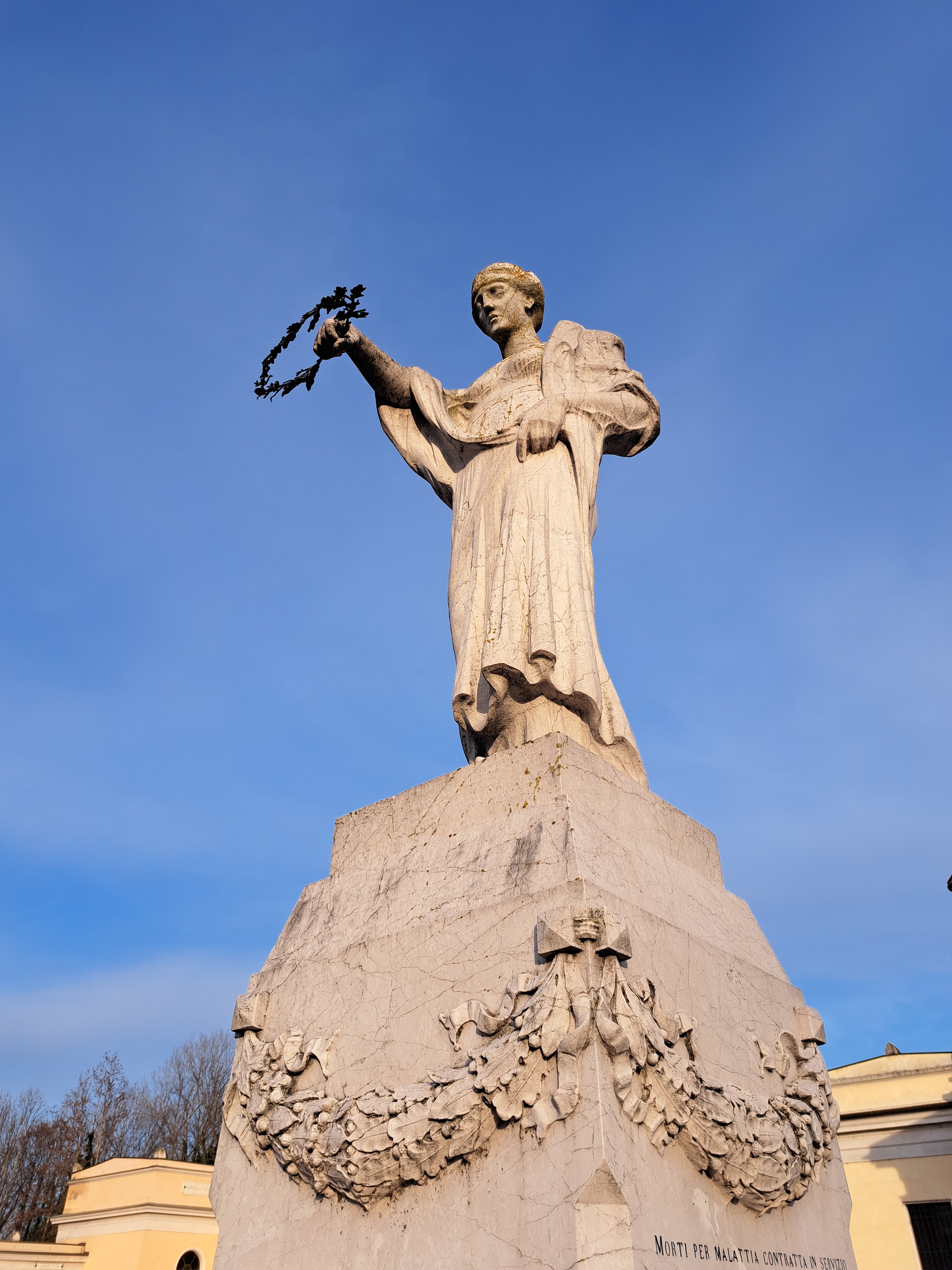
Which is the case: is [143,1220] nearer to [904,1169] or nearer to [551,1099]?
[904,1169]

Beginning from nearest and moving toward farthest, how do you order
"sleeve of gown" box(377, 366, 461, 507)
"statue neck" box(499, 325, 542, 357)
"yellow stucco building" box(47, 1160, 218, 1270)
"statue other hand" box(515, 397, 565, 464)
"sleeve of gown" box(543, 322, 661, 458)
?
"statue other hand" box(515, 397, 565, 464) < "sleeve of gown" box(543, 322, 661, 458) < "sleeve of gown" box(377, 366, 461, 507) < "statue neck" box(499, 325, 542, 357) < "yellow stucco building" box(47, 1160, 218, 1270)

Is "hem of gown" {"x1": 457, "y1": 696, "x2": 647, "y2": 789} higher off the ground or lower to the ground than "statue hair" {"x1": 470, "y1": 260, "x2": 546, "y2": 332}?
lower

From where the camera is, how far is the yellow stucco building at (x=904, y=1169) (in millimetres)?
18922

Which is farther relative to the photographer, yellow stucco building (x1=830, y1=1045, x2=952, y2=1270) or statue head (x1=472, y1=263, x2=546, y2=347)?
yellow stucco building (x1=830, y1=1045, x2=952, y2=1270)

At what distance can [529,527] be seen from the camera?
19.6 ft

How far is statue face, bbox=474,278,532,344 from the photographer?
295 inches

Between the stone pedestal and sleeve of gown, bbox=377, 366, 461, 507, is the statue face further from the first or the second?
the stone pedestal

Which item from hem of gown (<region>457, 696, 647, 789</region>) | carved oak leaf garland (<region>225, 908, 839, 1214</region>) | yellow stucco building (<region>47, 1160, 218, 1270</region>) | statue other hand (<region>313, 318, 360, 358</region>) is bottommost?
carved oak leaf garland (<region>225, 908, 839, 1214</region>)

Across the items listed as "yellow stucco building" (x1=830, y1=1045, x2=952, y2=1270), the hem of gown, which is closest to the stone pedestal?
the hem of gown

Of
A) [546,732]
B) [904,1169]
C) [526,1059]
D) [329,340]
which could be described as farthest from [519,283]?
[904,1169]

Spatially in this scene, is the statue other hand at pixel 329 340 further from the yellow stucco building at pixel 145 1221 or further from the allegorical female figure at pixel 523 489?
the yellow stucco building at pixel 145 1221

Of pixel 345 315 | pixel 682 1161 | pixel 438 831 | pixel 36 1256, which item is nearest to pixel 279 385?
pixel 345 315

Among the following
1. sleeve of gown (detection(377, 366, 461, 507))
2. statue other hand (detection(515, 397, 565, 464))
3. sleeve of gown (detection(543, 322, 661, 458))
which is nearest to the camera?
statue other hand (detection(515, 397, 565, 464))

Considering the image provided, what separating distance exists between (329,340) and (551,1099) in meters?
4.65
